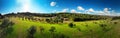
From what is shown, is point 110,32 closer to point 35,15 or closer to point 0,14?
point 35,15

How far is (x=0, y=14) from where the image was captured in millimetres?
18000

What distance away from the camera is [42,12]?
17.7 meters

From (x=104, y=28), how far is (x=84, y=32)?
126cm

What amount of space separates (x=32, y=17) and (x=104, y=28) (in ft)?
15.2

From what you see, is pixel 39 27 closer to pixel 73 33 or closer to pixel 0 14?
pixel 73 33

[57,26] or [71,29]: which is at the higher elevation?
[57,26]

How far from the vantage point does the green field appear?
15.9m

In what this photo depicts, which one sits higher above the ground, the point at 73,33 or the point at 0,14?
the point at 0,14

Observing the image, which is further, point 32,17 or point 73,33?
point 32,17

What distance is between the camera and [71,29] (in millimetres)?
16562

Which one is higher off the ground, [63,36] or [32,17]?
[32,17]

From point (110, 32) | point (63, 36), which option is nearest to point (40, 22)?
point (63, 36)

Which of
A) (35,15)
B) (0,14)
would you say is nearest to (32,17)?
(35,15)

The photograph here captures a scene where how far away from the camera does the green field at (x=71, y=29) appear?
52.0 feet
